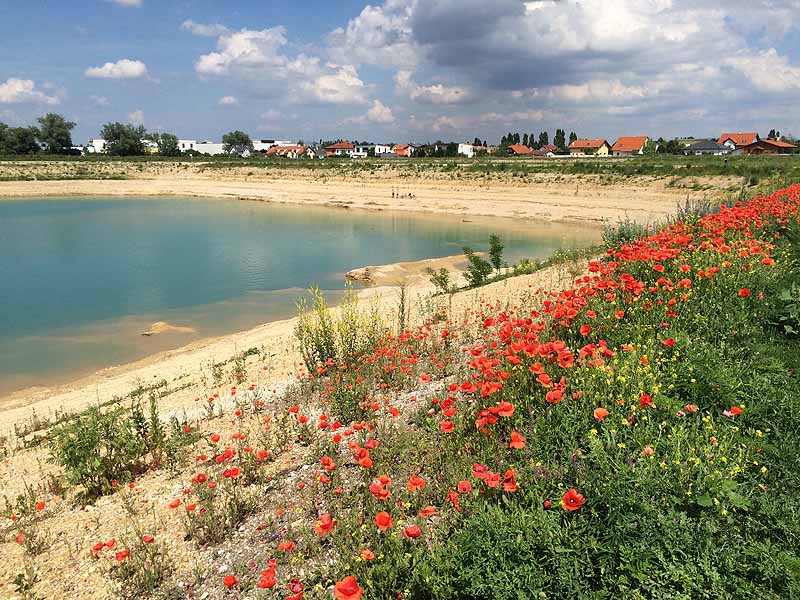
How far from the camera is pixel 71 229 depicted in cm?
3884

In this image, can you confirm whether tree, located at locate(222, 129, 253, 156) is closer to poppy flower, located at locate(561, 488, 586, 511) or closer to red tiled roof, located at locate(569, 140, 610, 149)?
red tiled roof, located at locate(569, 140, 610, 149)

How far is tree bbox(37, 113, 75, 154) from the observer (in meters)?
109

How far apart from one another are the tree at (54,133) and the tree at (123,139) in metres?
7.22

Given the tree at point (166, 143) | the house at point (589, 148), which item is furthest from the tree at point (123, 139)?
the house at point (589, 148)

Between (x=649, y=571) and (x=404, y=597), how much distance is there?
133 cm

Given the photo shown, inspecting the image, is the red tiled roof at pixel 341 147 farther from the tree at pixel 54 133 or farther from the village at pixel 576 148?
the tree at pixel 54 133

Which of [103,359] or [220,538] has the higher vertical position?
[220,538]

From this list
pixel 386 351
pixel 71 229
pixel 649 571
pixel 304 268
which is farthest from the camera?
pixel 71 229

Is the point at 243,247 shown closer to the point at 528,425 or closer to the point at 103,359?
the point at 103,359

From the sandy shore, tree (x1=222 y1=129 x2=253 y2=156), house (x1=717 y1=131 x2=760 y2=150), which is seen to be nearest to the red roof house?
house (x1=717 y1=131 x2=760 y2=150)

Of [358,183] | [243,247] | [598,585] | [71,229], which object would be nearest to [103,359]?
[598,585]

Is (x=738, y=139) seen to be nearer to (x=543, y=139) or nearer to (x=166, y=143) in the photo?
(x=543, y=139)

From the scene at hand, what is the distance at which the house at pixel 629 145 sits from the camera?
111812 millimetres

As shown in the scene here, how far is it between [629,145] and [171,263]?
112m
